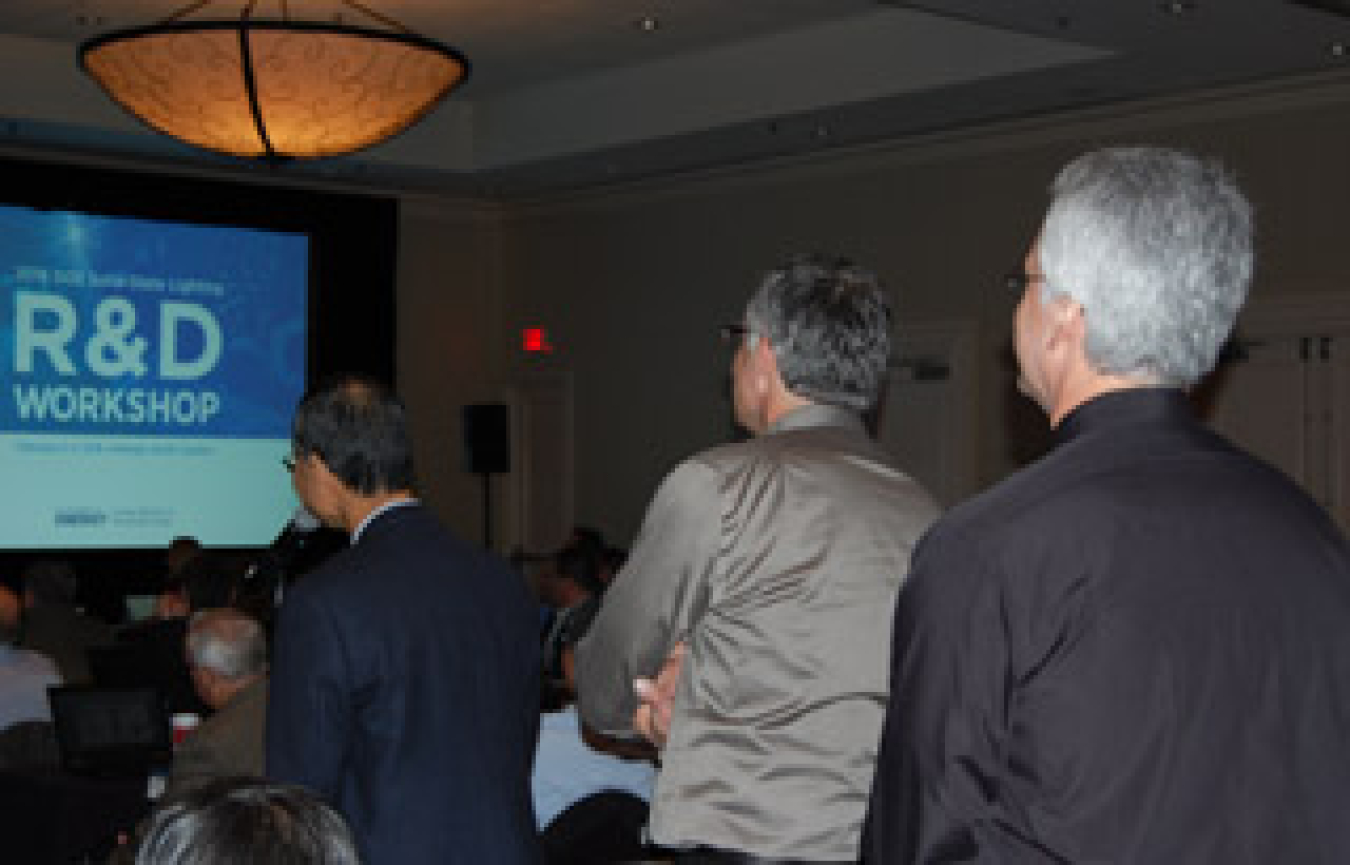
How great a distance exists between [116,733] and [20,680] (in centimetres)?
131

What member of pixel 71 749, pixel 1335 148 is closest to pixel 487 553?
pixel 71 749

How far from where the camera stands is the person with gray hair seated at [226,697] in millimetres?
3947

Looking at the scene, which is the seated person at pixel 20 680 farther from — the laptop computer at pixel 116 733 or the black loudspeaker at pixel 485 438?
the black loudspeaker at pixel 485 438

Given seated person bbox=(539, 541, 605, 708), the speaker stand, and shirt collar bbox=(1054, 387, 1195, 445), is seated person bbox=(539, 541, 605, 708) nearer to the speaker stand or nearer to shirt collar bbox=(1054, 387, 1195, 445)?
the speaker stand

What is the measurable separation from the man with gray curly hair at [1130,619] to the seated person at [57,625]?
7018 mm

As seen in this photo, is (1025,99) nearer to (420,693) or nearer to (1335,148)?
(1335,148)

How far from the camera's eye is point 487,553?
2.90m

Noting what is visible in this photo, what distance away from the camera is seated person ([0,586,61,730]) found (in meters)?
5.99

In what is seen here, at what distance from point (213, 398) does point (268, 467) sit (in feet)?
1.95

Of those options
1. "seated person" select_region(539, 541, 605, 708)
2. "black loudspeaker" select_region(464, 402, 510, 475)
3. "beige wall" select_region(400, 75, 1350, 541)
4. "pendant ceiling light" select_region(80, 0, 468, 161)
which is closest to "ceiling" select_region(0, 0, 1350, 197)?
"beige wall" select_region(400, 75, 1350, 541)

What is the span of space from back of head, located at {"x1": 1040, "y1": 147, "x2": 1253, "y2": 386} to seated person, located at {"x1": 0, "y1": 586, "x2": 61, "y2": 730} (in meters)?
5.05

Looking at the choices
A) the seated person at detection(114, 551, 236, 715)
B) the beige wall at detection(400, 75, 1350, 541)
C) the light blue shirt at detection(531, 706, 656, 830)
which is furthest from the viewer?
the beige wall at detection(400, 75, 1350, 541)

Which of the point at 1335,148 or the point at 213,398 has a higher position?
the point at 1335,148

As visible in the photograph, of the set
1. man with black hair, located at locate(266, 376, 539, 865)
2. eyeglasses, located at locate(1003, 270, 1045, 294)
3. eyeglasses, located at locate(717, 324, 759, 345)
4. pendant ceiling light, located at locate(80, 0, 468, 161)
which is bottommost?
man with black hair, located at locate(266, 376, 539, 865)
